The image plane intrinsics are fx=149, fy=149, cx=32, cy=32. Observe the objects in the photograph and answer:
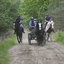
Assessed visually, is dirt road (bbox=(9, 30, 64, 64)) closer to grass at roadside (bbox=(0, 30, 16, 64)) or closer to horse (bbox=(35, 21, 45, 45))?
grass at roadside (bbox=(0, 30, 16, 64))

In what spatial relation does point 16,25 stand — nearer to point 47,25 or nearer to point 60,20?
point 47,25

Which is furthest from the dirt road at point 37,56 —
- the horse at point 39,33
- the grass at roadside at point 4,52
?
the horse at point 39,33

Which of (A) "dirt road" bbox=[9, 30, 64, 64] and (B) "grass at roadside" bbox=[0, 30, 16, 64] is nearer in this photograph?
(A) "dirt road" bbox=[9, 30, 64, 64]

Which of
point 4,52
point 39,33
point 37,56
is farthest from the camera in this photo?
point 39,33

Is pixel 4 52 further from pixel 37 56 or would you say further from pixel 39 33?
pixel 39 33

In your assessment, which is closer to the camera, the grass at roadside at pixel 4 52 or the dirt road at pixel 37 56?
the dirt road at pixel 37 56

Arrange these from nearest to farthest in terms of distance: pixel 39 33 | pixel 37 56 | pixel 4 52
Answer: pixel 37 56 → pixel 4 52 → pixel 39 33

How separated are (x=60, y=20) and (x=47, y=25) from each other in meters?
3.73

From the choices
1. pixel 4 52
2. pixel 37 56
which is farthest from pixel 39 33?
pixel 37 56

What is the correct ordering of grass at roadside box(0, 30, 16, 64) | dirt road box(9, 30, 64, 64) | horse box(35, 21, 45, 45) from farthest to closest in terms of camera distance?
horse box(35, 21, 45, 45) → grass at roadside box(0, 30, 16, 64) → dirt road box(9, 30, 64, 64)

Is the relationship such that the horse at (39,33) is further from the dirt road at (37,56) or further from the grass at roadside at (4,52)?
the dirt road at (37,56)

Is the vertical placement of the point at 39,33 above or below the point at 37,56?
above

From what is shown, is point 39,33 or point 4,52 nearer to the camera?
point 4,52

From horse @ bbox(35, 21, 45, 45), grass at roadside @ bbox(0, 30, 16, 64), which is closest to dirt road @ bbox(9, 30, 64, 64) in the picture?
grass at roadside @ bbox(0, 30, 16, 64)
